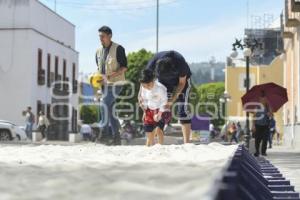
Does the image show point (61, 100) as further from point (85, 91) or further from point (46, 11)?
point (85, 91)

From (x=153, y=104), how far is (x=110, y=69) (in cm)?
135

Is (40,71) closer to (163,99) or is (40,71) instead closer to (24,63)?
(24,63)

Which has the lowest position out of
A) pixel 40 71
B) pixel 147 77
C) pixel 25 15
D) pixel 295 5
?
pixel 147 77

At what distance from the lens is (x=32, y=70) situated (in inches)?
1886

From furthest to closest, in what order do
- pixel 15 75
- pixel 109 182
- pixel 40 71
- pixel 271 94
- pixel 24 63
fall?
1. pixel 40 71
2. pixel 15 75
3. pixel 24 63
4. pixel 271 94
5. pixel 109 182

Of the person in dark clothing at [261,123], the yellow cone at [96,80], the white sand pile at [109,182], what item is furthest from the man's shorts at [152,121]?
the person in dark clothing at [261,123]

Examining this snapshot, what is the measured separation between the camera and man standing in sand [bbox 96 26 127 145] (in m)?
11.3

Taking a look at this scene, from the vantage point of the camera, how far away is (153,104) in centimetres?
1039

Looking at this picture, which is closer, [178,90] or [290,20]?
[178,90]

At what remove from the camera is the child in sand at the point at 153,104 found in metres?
10.3

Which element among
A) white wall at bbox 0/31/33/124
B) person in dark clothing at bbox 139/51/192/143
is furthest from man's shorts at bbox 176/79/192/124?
white wall at bbox 0/31/33/124

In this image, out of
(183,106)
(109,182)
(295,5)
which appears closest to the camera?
(109,182)

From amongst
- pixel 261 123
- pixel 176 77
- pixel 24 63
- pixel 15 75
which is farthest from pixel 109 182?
pixel 15 75

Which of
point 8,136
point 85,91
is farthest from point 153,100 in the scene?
point 85,91
